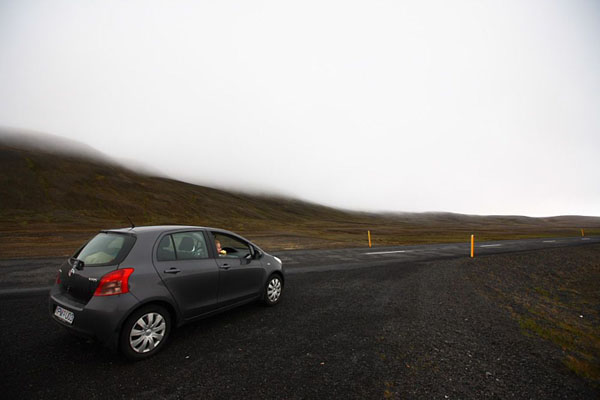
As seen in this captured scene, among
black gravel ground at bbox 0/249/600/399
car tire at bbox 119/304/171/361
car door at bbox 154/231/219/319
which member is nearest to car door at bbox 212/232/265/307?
car door at bbox 154/231/219/319

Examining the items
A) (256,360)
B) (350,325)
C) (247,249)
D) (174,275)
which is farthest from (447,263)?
(174,275)

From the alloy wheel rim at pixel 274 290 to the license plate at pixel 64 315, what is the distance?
3.72 metres

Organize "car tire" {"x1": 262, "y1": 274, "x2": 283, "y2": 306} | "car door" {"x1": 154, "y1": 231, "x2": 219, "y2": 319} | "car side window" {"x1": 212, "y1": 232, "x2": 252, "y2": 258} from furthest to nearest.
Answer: "car tire" {"x1": 262, "y1": 274, "x2": 283, "y2": 306}, "car side window" {"x1": 212, "y1": 232, "x2": 252, "y2": 258}, "car door" {"x1": 154, "y1": 231, "x2": 219, "y2": 319}

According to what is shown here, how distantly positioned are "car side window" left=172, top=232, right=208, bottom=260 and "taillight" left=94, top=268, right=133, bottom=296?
0.94 m

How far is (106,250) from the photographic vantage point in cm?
448

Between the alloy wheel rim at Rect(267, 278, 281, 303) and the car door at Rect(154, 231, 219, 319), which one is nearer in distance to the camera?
the car door at Rect(154, 231, 219, 319)

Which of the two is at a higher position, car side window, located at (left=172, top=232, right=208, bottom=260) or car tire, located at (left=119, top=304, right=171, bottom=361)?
car side window, located at (left=172, top=232, right=208, bottom=260)

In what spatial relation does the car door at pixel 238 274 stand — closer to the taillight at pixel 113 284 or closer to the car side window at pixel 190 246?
the car side window at pixel 190 246

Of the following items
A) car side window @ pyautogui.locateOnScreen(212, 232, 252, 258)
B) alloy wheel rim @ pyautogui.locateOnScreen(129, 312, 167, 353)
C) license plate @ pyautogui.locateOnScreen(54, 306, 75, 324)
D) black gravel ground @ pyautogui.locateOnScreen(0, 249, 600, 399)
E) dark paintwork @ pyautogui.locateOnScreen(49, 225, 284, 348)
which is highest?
car side window @ pyautogui.locateOnScreen(212, 232, 252, 258)

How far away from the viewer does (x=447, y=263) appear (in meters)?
14.4

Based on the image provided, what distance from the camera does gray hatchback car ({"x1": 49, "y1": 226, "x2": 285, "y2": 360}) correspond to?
3.97 metres

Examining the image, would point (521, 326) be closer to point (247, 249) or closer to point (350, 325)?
point (350, 325)

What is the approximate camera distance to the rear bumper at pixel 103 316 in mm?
3871

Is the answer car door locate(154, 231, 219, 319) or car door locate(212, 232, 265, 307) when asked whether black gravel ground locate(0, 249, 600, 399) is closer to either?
car door locate(212, 232, 265, 307)
